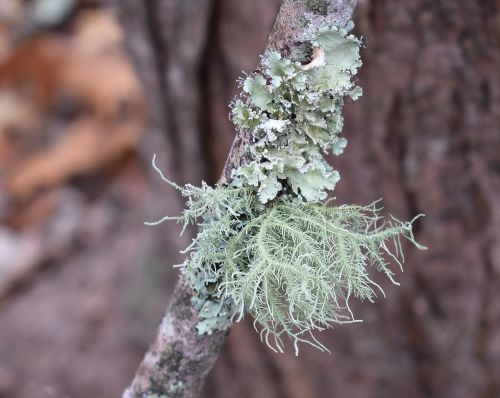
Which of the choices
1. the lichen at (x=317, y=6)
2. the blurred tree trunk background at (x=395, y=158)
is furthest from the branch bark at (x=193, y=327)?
the blurred tree trunk background at (x=395, y=158)

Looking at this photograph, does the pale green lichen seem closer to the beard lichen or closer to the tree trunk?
the beard lichen

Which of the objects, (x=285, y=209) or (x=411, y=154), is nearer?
(x=285, y=209)

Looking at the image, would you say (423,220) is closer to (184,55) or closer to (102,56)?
(184,55)

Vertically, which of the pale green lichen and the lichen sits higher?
the lichen

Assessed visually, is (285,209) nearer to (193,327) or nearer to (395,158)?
(193,327)

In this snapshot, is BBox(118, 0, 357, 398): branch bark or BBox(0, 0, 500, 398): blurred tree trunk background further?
BBox(0, 0, 500, 398): blurred tree trunk background

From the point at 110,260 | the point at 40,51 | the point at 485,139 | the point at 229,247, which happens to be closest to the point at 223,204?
the point at 229,247

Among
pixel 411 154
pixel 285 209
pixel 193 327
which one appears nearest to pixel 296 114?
pixel 285 209

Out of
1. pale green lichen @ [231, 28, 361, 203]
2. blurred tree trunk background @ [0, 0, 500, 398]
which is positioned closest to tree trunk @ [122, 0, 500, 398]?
blurred tree trunk background @ [0, 0, 500, 398]
